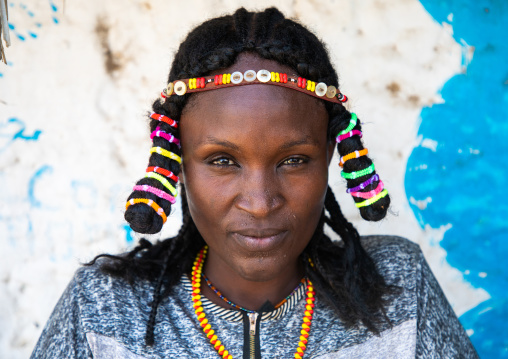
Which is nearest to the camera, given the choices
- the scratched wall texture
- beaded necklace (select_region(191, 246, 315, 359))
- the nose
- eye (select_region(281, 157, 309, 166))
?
the nose

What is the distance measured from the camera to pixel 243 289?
6.78 feet

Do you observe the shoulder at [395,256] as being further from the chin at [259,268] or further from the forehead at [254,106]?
the forehead at [254,106]

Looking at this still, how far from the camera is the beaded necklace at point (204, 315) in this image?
1.93 metres

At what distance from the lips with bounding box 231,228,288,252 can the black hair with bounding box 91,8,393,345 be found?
0.27 meters

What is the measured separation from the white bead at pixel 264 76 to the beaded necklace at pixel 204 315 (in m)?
0.75

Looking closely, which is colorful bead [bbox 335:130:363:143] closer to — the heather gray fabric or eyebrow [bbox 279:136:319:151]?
eyebrow [bbox 279:136:319:151]

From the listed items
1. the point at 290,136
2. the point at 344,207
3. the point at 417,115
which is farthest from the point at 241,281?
the point at 417,115

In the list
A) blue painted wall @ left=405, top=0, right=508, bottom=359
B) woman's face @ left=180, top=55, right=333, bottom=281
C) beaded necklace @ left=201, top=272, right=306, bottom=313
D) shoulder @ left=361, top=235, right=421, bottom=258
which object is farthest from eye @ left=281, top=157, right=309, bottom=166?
blue painted wall @ left=405, top=0, right=508, bottom=359

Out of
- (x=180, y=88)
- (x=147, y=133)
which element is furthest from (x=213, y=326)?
(x=147, y=133)

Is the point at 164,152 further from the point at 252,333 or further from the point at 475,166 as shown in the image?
the point at 475,166

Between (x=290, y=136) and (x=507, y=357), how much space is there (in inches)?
69.6

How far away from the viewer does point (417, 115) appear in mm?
2693

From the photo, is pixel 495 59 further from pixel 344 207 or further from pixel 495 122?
pixel 344 207

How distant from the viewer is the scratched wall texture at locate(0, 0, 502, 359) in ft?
8.49
